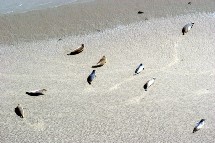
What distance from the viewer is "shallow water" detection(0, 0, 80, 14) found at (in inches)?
370

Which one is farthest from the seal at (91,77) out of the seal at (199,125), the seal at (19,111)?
the seal at (199,125)

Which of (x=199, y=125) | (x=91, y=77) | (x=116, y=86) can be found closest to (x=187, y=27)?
(x=116, y=86)

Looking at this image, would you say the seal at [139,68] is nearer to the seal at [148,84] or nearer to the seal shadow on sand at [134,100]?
the seal at [148,84]

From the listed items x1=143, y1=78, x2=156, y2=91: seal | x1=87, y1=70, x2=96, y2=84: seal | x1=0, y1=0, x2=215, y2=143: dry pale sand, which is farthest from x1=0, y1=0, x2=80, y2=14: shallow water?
x1=143, y1=78, x2=156, y2=91: seal

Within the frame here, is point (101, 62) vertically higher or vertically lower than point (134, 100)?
higher

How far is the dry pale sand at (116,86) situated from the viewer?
6.17 metres

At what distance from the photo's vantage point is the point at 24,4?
9.60m

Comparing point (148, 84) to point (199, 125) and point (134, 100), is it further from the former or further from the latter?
point (199, 125)

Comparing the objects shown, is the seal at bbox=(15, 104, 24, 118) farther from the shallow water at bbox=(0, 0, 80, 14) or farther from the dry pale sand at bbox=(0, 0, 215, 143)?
the shallow water at bbox=(0, 0, 80, 14)

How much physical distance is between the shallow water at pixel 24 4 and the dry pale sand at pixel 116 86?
132 centimetres

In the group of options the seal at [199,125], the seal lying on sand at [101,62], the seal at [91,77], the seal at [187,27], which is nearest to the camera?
the seal at [199,125]

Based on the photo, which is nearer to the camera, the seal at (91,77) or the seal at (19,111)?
the seal at (19,111)

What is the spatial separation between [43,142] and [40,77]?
4.92ft

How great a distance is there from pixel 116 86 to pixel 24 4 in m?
3.55
